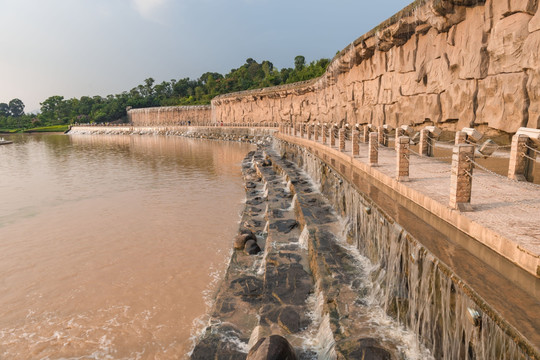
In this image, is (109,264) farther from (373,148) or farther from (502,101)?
(502,101)

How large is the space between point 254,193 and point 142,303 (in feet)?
27.3

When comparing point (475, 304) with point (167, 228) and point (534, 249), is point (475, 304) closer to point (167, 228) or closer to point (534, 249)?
point (534, 249)

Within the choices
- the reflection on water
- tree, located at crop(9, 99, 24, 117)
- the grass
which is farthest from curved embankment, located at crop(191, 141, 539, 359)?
tree, located at crop(9, 99, 24, 117)

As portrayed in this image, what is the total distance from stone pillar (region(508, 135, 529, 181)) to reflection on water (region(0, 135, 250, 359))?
22.5ft

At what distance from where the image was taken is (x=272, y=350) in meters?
4.13

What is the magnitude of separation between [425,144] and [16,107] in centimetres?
16185

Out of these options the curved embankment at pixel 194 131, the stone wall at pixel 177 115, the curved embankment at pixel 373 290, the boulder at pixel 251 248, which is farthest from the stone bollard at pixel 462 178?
the stone wall at pixel 177 115

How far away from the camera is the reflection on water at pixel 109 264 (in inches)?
220

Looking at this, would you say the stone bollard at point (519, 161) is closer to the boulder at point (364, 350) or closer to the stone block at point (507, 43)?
the stone block at point (507, 43)

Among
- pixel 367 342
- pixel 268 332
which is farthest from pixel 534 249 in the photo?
pixel 268 332

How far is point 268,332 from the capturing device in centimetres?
512

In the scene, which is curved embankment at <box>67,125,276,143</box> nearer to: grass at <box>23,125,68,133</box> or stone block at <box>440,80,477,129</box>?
grass at <box>23,125,68,133</box>

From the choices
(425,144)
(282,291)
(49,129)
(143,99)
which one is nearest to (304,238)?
(282,291)

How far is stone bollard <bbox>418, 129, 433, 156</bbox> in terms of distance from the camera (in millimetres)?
11749
